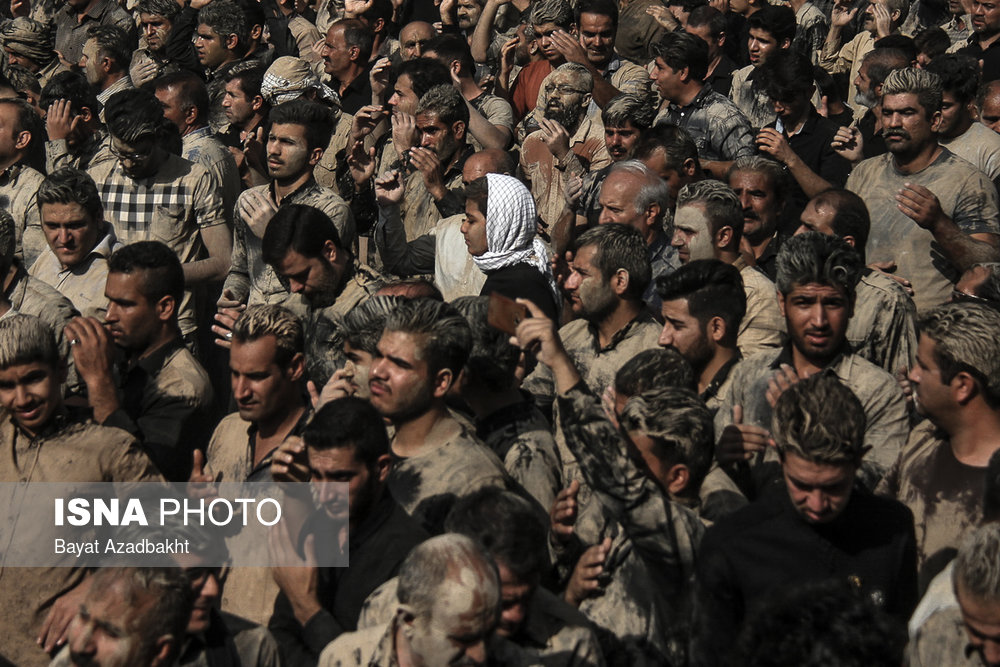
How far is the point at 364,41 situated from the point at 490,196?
4.86 meters

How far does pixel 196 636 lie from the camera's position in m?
4.35

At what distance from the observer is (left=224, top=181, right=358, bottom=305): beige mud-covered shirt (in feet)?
26.8

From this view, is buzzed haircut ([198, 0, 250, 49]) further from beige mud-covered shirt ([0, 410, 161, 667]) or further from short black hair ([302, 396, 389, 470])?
short black hair ([302, 396, 389, 470])

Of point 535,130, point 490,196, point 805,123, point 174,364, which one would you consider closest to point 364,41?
point 535,130

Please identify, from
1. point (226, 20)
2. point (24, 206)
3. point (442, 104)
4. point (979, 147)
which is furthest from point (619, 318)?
point (226, 20)

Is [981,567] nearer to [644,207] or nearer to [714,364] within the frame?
[714,364]

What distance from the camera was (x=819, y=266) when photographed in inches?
238

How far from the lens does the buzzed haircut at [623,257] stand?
6.97 metres

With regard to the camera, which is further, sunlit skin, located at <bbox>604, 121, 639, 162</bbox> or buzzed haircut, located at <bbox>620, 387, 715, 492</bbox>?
sunlit skin, located at <bbox>604, 121, 639, 162</bbox>

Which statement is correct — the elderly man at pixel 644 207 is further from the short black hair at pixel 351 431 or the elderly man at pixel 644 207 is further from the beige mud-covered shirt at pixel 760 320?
the short black hair at pixel 351 431

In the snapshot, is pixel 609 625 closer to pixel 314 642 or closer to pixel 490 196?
pixel 314 642

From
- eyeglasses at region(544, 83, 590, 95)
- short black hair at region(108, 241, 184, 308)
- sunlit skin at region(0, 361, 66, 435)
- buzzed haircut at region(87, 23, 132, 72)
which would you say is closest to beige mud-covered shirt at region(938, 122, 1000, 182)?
eyeglasses at region(544, 83, 590, 95)

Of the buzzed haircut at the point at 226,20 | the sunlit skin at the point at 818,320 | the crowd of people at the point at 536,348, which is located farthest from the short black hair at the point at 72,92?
the sunlit skin at the point at 818,320

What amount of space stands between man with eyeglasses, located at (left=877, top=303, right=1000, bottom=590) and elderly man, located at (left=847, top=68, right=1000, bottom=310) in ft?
9.15
